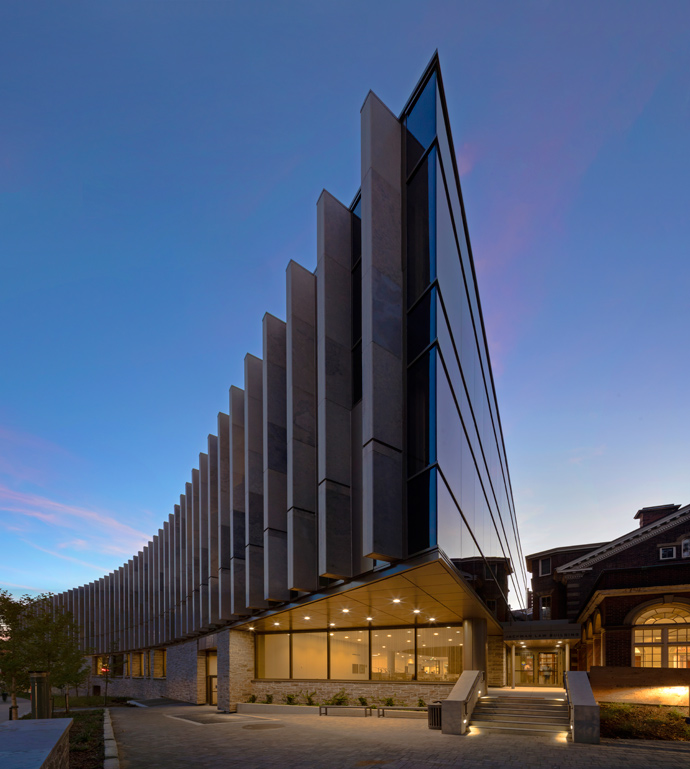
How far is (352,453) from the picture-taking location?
17656 millimetres

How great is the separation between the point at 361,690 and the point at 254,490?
10372mm

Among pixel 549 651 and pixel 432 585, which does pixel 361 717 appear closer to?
pixel 432 585

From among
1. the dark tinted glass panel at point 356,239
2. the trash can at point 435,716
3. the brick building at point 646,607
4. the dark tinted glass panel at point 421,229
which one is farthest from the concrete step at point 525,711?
the dark tinted glass panel at point 356,239

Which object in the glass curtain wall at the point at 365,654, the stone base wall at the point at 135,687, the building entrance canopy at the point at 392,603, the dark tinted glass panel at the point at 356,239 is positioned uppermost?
the dark tinted glass panel at the point at 356,239

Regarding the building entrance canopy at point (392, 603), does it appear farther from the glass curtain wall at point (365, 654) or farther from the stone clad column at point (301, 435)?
the stone clad column at point (301, 435)

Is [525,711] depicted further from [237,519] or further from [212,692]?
[212,692]

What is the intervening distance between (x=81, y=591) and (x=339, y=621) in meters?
81.9

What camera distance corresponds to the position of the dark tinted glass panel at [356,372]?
58.8 ft

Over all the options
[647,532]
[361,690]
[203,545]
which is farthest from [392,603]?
[647,532]

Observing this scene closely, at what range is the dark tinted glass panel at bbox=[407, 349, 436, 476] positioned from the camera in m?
14.6

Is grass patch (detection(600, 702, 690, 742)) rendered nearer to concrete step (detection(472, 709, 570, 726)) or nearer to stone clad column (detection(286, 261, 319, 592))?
concrete step (detection(472, 709, 570, 726))

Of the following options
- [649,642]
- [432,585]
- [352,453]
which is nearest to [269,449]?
[352,453]

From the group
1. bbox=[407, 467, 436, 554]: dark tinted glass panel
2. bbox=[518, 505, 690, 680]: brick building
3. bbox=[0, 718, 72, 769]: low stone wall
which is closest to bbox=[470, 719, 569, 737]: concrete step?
bbox=[407, 467, 436, 554]: dark tinted glass panel

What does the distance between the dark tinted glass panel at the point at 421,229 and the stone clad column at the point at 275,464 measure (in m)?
8.40
